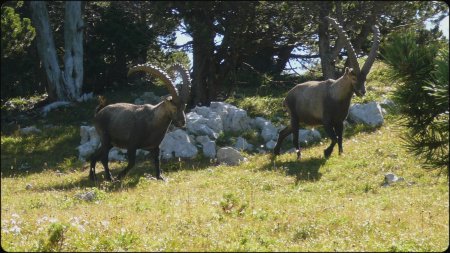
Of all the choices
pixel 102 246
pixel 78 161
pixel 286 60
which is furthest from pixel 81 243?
→ pixel 286 60

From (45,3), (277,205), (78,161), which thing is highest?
(45,3)

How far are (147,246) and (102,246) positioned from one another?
0.55 metres

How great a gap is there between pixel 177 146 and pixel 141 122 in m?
3.03

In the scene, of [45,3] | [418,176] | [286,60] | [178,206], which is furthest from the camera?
[286,60]

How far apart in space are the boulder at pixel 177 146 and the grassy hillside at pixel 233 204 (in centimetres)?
53

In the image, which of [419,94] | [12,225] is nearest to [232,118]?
[12,225]

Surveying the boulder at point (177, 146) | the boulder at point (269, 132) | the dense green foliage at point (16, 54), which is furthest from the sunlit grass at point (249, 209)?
the dense green foliage at point (16, 54)

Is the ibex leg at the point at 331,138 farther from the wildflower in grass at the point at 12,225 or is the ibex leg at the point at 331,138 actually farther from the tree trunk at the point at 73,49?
the wildflower in grass at the point at 12,225

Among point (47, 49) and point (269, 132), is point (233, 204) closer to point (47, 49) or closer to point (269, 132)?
point (269, 132)

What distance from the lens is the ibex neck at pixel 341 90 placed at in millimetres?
16281

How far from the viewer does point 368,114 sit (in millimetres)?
20594

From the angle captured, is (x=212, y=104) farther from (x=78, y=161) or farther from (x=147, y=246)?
(x=147, y=246)

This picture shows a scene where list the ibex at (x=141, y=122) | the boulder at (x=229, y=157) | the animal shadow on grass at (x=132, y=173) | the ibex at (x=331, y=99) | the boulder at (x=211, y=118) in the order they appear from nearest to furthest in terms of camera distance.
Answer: the animal shadow on grass at (x=132, y=173) → the ibex at (x=141, y=122) → the ibex at (x=331, y=99) → the boulder at (x=229, y=157) → the boulder at (x=211, y=118)

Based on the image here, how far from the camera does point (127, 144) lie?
15.1 meters
